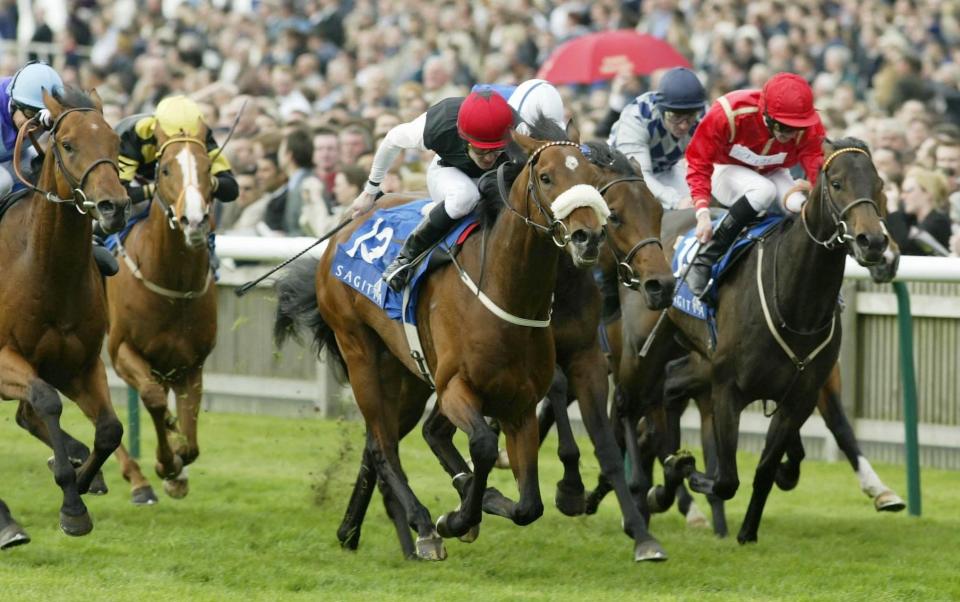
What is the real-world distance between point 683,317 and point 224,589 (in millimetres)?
2536

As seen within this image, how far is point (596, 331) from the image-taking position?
21.0ft

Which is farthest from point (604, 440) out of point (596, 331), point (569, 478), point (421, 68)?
point (421, 68)

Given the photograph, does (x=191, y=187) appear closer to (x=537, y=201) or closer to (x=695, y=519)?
(x=537, y=201)

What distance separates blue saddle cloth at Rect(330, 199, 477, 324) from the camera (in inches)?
255

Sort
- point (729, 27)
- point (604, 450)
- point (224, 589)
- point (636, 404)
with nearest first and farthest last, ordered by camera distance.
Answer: point (224, 589) → point (604, 450) → point (636, 404) → point (729, 27)

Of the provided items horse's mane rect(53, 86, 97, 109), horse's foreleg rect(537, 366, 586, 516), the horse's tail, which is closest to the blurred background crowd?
the horse's tail

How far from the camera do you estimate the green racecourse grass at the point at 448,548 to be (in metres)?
5.77

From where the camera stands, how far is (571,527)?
7348 mm

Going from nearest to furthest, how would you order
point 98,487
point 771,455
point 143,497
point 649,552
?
1. point 649,552
2. point 771,455
3. point 98,487
4. point 143,497

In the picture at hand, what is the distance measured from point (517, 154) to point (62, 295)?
178cm

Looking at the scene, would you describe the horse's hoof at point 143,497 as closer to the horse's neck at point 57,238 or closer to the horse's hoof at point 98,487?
the horse's hoof at point 98,487

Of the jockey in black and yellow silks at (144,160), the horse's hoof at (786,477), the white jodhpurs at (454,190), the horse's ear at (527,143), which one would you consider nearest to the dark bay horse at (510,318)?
the horse's ear at (527,143)

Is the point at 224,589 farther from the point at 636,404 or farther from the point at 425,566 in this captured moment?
the point at 636,404

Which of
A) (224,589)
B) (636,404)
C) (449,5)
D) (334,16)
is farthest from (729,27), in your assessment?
(224,589)
